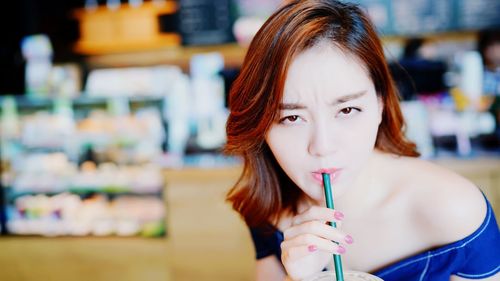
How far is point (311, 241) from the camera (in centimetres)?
96

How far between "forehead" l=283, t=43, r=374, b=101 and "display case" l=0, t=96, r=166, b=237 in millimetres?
2575

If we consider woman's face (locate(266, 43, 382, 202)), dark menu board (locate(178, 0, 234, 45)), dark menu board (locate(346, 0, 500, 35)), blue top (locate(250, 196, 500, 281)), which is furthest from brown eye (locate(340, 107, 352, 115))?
dark menu board (locate(178, 0, 234, 45))

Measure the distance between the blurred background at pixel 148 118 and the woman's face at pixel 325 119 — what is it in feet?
6.82

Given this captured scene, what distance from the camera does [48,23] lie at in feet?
12.6

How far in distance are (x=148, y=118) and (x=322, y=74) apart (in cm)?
270

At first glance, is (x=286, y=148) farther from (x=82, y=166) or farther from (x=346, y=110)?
(x=82, y=166)

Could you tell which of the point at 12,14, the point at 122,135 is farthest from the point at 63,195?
the point at 12,14

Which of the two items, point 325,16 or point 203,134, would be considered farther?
point 203,134

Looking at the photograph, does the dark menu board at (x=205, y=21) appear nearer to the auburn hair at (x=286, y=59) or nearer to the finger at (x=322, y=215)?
the auburn hair at (x=286, y=59)

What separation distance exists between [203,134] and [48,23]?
64.2 inches

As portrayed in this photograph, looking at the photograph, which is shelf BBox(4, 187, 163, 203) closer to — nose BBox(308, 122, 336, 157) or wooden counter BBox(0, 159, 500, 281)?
wooden counter BBox(0, 159, 500, 281)

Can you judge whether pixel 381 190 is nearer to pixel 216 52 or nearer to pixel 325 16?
pixel 325 16

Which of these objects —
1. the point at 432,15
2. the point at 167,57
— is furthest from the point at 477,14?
the point at 167,57

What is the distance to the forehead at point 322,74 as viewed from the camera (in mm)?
953
